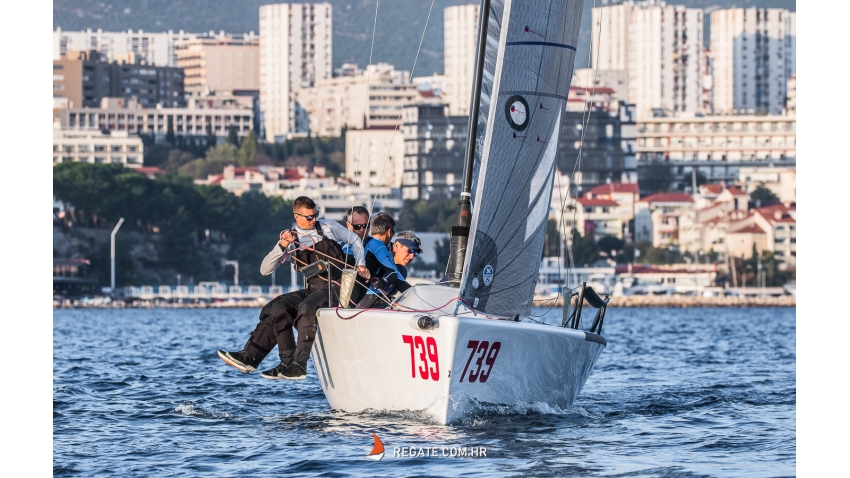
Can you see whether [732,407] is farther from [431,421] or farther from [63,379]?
[63,379]

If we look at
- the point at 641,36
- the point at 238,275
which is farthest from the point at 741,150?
the point at 238,275

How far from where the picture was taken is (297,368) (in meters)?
11.4

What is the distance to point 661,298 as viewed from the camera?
9625 centimetres

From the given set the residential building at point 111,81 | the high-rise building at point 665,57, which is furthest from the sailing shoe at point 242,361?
the high-rise building at point 665,57

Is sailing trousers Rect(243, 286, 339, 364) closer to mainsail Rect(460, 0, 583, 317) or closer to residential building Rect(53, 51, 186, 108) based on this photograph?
mainsail Rect(460, 0, 583, 317)

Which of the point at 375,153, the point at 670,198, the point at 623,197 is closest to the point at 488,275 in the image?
the point at 623,197

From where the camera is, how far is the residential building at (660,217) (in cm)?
11425

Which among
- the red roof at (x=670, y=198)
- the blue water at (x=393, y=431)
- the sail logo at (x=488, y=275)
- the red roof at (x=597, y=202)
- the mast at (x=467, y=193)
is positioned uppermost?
the red roof at (x=670, y=198)

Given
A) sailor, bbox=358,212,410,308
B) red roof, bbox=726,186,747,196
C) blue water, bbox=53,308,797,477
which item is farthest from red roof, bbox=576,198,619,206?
sailor, bbox=358,212,410,308

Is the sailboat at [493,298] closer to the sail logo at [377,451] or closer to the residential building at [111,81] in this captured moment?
the sail logo at [377,451]

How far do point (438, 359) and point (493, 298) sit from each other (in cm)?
90

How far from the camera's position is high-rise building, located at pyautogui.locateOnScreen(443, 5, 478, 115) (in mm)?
176625

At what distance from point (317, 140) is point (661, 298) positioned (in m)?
62.1

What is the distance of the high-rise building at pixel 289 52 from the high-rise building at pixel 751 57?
45.7 metres
